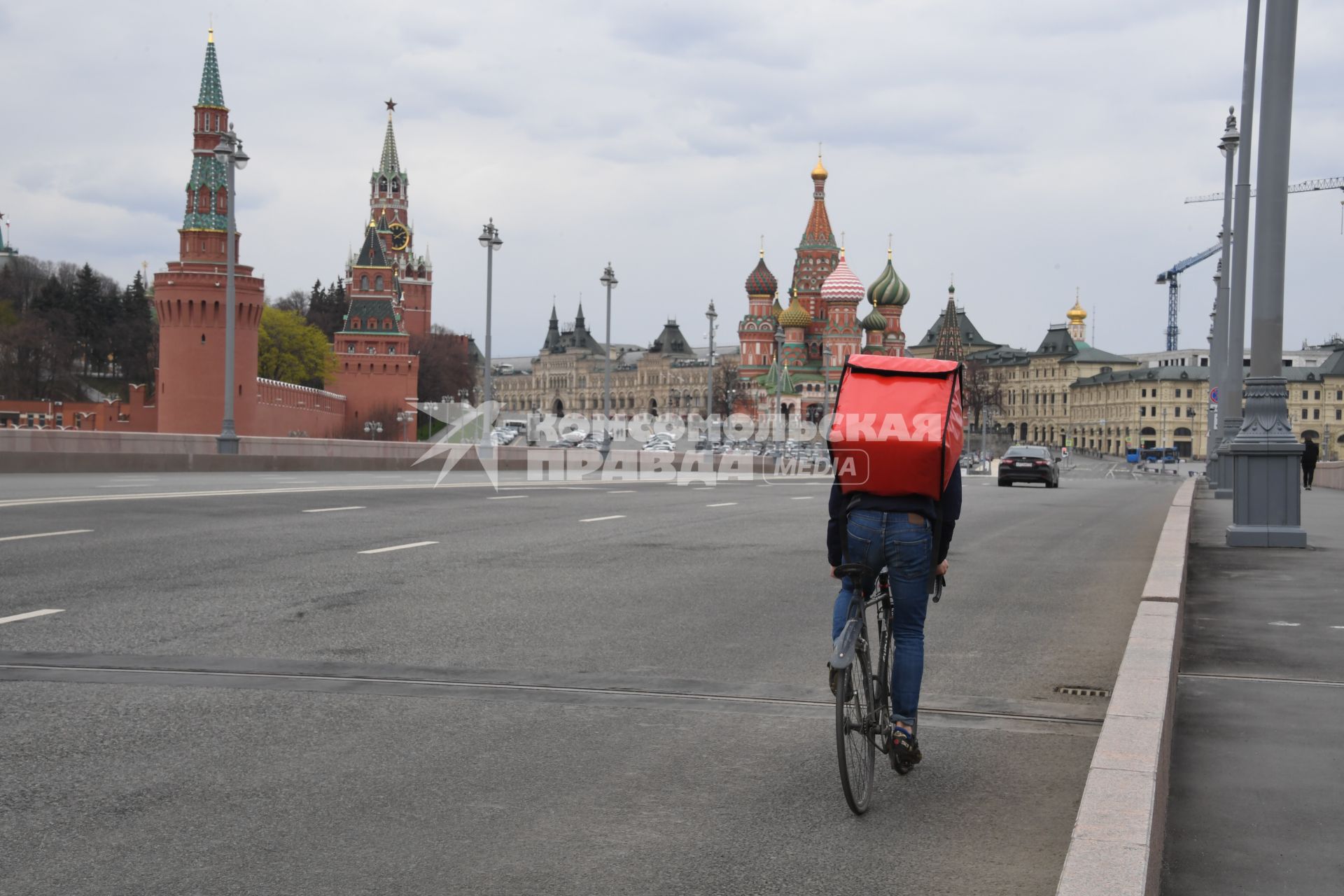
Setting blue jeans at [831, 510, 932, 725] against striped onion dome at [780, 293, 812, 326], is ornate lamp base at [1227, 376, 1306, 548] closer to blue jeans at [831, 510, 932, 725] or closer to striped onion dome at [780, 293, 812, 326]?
blue jeans at [831, 510, 932, 725]

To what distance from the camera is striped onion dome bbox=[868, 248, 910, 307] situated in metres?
186

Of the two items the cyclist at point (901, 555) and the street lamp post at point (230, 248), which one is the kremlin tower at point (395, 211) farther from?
the cyclist at point (901, 555)

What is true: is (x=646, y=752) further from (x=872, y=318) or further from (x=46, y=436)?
(x=872, y=318)

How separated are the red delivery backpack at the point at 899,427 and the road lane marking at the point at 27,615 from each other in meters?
6.18

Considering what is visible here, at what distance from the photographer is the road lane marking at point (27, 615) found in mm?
9852

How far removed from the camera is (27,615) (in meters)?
10.1

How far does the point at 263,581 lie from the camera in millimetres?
12344

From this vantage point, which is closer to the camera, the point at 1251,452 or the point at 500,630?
the point at 500,630

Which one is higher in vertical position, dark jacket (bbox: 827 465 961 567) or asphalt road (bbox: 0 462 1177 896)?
dark jacket (bbox: 827 465 961 567)

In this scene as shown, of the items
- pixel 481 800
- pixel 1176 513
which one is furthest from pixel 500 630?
pixel 1176 513

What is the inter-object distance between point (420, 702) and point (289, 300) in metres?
195

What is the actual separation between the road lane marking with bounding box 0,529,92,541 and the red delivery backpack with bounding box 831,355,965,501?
37.0ft

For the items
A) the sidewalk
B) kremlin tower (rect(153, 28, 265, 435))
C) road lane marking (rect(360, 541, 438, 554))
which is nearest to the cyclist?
the sidewalk

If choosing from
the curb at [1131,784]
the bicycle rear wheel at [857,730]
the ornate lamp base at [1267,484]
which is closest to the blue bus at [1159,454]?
the ornate lamp base at [1267,484]
